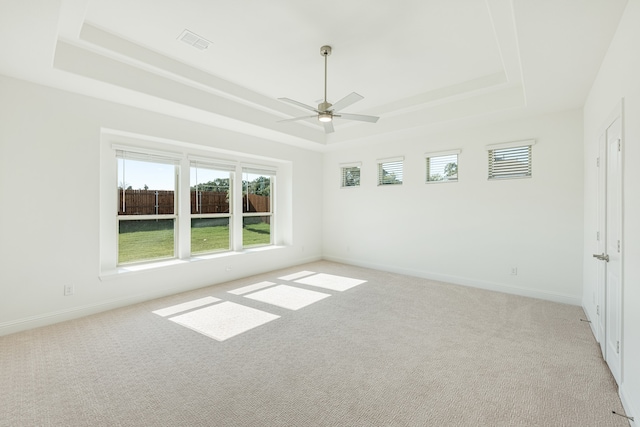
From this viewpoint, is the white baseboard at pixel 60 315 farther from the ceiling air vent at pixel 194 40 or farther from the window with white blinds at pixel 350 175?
the window with white blinds at pixel 350 175

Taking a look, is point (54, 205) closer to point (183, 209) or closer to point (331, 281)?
point (183, 209)

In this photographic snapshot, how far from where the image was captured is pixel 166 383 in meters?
2.21

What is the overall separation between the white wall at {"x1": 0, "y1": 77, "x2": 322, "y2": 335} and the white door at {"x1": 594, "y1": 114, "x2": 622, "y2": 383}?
5.03 meters

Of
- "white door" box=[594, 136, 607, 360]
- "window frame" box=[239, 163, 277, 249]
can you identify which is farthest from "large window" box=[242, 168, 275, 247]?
"white door" box=[594, 136, 607, 360]

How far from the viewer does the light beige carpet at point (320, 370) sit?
1.88 metres

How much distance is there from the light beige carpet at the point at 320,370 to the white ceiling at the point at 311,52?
2.71 meters

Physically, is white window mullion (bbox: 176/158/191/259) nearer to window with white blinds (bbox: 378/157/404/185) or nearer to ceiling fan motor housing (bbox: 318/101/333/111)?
ceiling fan motor housing (bbox: 318/101/333/111)

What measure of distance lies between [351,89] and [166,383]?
4085 mm

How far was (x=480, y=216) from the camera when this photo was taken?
4.70 m

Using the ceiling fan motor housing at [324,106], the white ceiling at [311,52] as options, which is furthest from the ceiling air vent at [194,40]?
the ceiling fan motor housing at [324,106]

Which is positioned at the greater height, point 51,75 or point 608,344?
point 51,75

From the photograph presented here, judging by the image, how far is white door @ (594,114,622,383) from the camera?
7.09 ft

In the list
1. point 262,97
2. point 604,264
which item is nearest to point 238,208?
point 262,97

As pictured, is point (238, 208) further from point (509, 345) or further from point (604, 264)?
point (604, 264)
